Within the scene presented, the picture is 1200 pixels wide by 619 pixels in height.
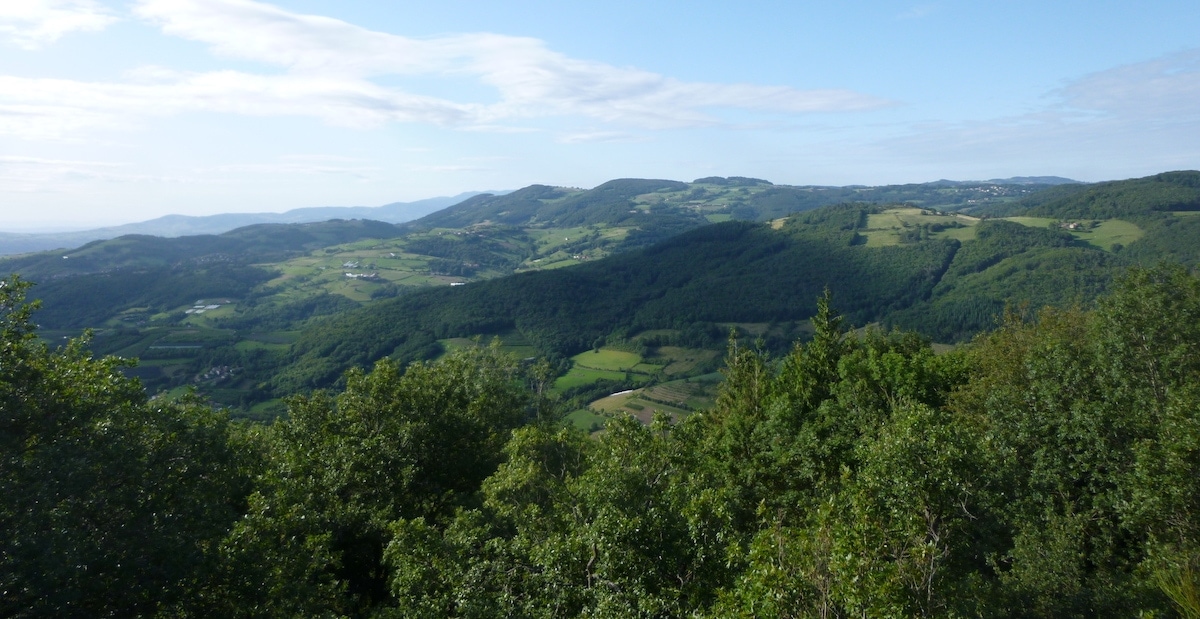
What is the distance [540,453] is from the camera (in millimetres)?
20281

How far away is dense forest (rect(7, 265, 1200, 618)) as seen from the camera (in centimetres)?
1039

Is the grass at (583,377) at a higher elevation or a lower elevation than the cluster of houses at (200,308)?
lower

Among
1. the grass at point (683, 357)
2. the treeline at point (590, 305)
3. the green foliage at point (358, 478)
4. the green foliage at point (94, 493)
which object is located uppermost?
the green foliage at point (94, 493)

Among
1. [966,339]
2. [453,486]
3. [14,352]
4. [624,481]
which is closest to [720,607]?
[624,481]

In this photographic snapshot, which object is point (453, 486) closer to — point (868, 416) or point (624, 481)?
point (624, 481)

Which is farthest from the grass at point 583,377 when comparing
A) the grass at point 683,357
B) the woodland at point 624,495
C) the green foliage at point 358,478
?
the green foliage at point 358,478

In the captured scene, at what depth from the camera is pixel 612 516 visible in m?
12.0

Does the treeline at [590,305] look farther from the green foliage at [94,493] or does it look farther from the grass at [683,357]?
the green foliage at [94,493]

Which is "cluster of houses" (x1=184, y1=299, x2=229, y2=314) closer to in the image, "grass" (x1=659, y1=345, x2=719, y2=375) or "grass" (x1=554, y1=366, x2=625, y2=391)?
"grass" (x1=554, y1=366, x2=625, y2=391)

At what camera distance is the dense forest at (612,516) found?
34.1 ft

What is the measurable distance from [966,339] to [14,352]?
144869 mm

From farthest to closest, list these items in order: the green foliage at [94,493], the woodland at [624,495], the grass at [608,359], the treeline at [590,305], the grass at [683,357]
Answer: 1. the treeline at [590,305]
2. the grass at [608,359]
3. the grass at [683,357]
4. the woodland at [624,495]
5. the green foliage at [94,493]

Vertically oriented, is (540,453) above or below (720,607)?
below

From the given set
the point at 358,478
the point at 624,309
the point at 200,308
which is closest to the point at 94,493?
the point at 358,478
